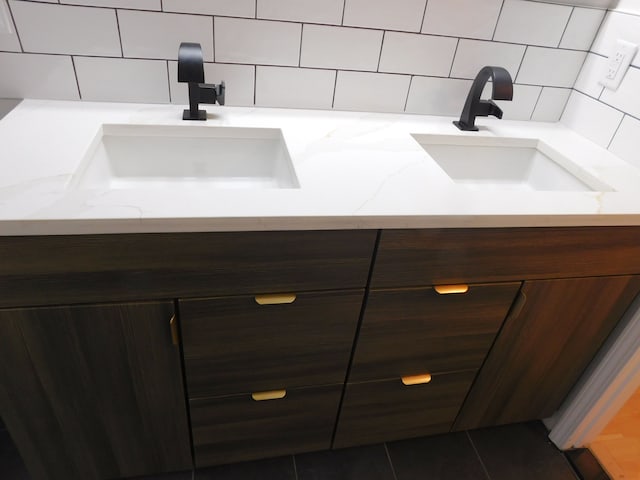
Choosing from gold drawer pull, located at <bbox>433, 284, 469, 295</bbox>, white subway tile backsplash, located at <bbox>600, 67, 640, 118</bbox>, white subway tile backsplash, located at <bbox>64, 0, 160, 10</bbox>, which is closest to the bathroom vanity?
gold drawer pull, located at <bbox>433, 284, 469, 295</bbox>

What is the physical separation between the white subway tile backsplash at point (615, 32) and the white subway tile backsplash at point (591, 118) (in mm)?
129

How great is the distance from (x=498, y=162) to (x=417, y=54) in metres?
0.39

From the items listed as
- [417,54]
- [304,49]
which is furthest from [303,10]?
[417,54]

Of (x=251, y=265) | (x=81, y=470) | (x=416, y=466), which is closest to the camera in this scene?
(x=251, y=265)

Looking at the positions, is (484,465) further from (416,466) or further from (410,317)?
(410,317)

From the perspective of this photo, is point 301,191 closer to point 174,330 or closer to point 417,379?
point 174,330

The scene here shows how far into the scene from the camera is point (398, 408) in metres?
1.21

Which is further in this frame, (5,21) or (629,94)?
(629,94)

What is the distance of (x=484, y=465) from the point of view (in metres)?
1.35

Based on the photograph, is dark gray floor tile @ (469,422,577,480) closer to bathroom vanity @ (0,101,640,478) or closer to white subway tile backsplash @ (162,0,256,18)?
bathroom vanity @ (0,101,640,478)

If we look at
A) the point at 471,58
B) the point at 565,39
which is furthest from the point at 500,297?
the point at 565,39

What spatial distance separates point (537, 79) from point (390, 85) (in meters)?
0.46

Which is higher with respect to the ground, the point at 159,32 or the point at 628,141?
the point at 159,32

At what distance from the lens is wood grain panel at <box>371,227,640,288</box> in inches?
34.2
